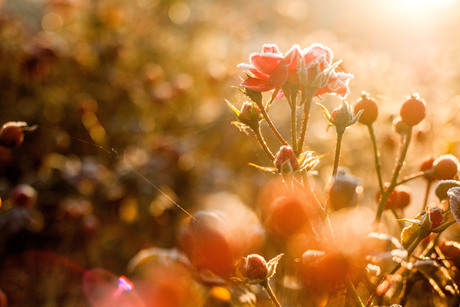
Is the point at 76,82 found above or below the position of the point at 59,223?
above

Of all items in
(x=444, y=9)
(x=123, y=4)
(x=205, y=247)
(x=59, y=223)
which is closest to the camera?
(x=205, y=247)

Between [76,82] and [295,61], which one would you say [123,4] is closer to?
[76,82]

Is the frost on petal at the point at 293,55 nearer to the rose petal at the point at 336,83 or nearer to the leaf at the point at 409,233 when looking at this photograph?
the rose petal at the point at 336,83

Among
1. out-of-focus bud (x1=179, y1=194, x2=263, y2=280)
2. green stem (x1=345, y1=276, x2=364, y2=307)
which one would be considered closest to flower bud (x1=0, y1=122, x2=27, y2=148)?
out-of-focus bud (x1=179, y1=194, x2=263, y2=280)

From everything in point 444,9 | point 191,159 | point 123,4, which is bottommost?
point 191,159

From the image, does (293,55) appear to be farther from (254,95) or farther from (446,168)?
(446,168)

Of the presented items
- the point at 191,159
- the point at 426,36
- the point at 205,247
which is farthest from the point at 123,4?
the point at 426,36
